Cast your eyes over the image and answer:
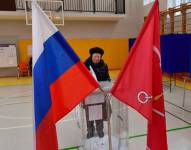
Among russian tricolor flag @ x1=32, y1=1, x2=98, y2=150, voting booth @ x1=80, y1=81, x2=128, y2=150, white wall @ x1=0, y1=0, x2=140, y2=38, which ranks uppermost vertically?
white wall @ x1=0, y1=0, x2=140, y2=38

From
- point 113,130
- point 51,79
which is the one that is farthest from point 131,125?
point 51,79

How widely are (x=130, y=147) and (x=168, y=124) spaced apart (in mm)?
1037

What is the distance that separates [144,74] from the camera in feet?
4.56

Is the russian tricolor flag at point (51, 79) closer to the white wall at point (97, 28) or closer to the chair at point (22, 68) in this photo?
the chair at point (22, 68)

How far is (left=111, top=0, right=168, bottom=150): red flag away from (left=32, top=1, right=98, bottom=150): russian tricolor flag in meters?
0.22

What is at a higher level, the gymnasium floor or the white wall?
the white wall

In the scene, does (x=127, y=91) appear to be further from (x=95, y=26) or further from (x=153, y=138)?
(x=95, y=26)

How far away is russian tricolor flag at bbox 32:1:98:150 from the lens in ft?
4.11

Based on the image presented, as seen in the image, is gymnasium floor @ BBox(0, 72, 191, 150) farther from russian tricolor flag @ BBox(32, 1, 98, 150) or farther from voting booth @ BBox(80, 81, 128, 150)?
russian tricolor flag @ BBox(32, 1, 98, 150)

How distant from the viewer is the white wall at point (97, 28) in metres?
9.50

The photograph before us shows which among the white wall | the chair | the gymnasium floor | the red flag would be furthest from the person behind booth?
the white wall

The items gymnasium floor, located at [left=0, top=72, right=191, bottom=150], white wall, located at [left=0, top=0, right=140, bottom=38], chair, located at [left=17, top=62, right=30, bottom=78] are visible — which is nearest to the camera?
gymnasium floor, located at [left=0, top=72, right=191, bottom=150]

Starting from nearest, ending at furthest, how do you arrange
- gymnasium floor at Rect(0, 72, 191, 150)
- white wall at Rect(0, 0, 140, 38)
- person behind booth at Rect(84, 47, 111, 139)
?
person behind booth at Rect(84, 47, 111, 139), gymnasium floor at Rect(0, 72, 191, 150), white wall at Rect(0, 0, 140, 38)

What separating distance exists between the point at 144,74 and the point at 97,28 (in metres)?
9.42
